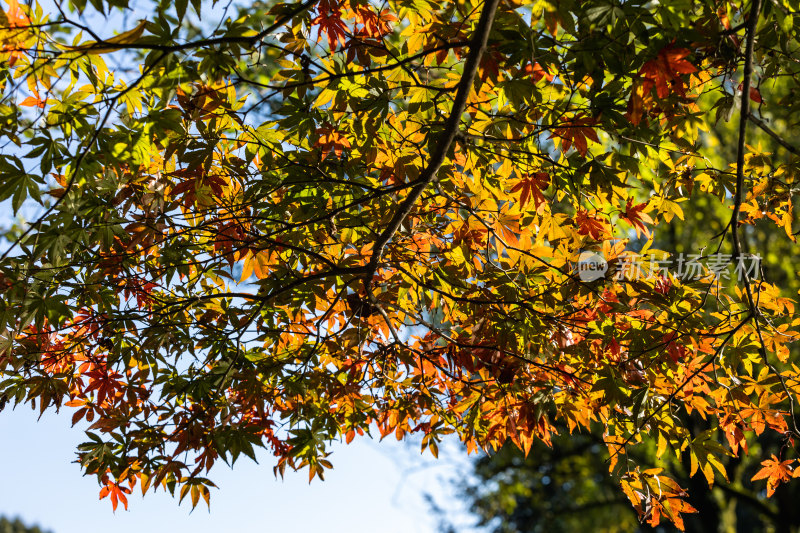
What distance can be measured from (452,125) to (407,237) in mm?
625

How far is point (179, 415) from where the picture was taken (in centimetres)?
227

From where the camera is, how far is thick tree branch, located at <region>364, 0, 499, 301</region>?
59.9 inches

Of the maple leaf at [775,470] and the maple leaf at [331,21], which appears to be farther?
the maple leaf at [775,470]

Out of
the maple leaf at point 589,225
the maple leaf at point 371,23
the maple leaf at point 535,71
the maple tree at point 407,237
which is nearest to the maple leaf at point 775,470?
the maple tree at point 407,237

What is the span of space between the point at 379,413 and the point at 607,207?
134 cm

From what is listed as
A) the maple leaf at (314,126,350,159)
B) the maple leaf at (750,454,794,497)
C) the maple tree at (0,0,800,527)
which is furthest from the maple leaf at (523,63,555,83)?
the maple leaf at (750,454,794,497)

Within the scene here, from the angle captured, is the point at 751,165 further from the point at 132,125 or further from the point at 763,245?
the point at 763,245

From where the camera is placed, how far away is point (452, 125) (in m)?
1.73

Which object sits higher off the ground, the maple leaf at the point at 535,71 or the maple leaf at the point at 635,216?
the maple leaf at the point at 635,216

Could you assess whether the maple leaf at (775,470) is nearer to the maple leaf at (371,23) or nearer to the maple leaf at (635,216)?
the maple leaf at (635,216)

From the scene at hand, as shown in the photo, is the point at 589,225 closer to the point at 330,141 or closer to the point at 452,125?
the point at 452,125

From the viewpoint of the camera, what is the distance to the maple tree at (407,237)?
5.74 ft

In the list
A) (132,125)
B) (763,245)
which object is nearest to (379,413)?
(132,125)

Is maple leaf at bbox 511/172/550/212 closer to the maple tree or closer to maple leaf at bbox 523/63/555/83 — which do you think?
the maple tree
